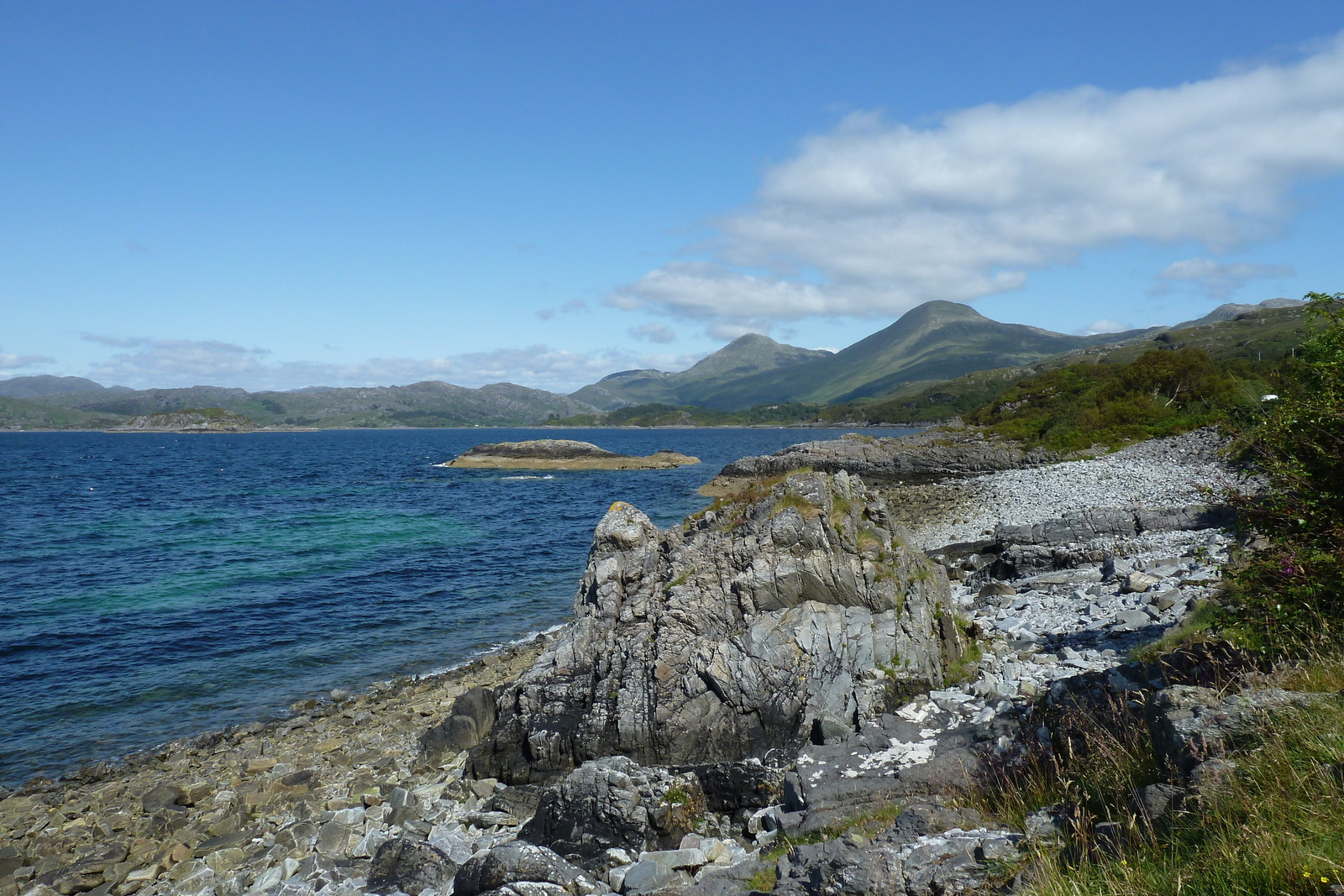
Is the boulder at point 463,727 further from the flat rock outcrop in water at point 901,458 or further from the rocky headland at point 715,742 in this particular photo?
the flat rock outcrop in water at point 901,458

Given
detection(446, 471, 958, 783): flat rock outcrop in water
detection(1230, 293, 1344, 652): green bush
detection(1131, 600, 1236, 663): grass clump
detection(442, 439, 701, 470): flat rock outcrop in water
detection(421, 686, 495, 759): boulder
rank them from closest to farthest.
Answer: detection(1230, 293, 1344, 652): green bush → detection(1131, 600, 1236, 663): grass clump → detection(446, 471, 958, 783): flat rock outcrop in water → detection(421, 686, 495, 759): boulder → detection(442, 439, 701, 470): flat rock outcrop in water

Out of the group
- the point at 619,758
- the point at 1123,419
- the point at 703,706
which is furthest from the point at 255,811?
the point at 1123,419

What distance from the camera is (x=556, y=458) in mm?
109500

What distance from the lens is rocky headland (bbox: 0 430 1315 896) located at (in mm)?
8227

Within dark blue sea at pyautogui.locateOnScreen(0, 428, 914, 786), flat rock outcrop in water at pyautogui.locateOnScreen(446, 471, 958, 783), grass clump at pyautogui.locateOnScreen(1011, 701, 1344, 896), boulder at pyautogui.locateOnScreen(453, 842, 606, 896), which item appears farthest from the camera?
dark blue sea at pyautogui.locateOnScreen(0, 428, 914, 786)

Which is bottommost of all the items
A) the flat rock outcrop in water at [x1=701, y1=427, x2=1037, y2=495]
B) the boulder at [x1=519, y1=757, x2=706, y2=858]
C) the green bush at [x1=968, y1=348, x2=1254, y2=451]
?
the boulder at [x1=519, y1=757, x2=706, y2=858]

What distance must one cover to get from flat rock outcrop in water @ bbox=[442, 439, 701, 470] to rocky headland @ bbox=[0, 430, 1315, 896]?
269 feet

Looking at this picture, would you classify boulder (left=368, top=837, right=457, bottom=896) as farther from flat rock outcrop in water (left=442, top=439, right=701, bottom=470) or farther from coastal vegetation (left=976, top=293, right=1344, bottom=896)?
flat rock outcrop in water (left=442, top=439, right=701, bottom=470)

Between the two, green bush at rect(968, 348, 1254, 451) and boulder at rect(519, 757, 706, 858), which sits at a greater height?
green bush at rect(968, 348, 1254, 451)

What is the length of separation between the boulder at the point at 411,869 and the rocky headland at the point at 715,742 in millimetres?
56

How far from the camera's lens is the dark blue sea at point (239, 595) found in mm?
19812

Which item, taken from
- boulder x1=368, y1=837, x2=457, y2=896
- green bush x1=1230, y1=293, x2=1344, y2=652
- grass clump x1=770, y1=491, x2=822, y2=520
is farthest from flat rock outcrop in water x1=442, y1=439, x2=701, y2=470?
green bush x1=1230, y1=293, x2=1344, y2=652

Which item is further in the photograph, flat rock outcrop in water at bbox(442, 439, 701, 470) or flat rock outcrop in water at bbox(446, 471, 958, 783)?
flat rock outcrop in water at bbox(442, 439, 701, 470)

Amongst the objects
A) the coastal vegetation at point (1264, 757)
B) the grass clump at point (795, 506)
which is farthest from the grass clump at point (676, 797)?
the grass clump at point (795, 506)
